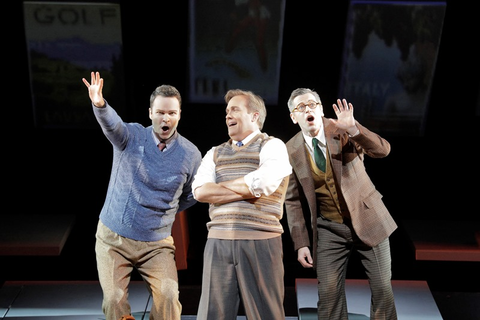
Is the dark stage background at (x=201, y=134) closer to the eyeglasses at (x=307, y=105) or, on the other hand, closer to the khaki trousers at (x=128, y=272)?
the eyeglasses at (x=307, y=105)

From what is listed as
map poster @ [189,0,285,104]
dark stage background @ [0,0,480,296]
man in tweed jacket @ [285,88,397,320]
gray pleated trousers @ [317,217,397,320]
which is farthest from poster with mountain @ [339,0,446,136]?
gray pleated trousers @ [317,217,397,320]

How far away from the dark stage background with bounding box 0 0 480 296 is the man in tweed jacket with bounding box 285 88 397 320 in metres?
1.16

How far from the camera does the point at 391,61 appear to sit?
5.19m

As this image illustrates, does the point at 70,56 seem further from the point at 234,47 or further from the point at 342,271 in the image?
the point at 342,271

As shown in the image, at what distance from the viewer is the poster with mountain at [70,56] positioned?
507cm

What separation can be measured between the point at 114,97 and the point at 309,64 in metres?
1.50

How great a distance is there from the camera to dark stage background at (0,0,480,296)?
5109 mm

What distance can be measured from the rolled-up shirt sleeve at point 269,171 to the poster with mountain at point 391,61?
1622 millimetres

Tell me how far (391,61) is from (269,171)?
78.0 inches

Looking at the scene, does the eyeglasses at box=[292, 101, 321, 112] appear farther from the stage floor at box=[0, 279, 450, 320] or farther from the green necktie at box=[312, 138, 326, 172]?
the stage floor at box=[0, 279, 450, 320]

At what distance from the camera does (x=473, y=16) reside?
505cm

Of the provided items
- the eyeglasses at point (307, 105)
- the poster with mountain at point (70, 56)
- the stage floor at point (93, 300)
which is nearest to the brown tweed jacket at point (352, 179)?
the eyeglasses at point (307, 105)

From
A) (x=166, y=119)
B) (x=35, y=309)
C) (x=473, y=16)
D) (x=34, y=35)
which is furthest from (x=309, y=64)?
(x=35, y=309)

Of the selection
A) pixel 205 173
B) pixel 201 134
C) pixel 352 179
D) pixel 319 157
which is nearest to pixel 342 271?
pixel 352 179
